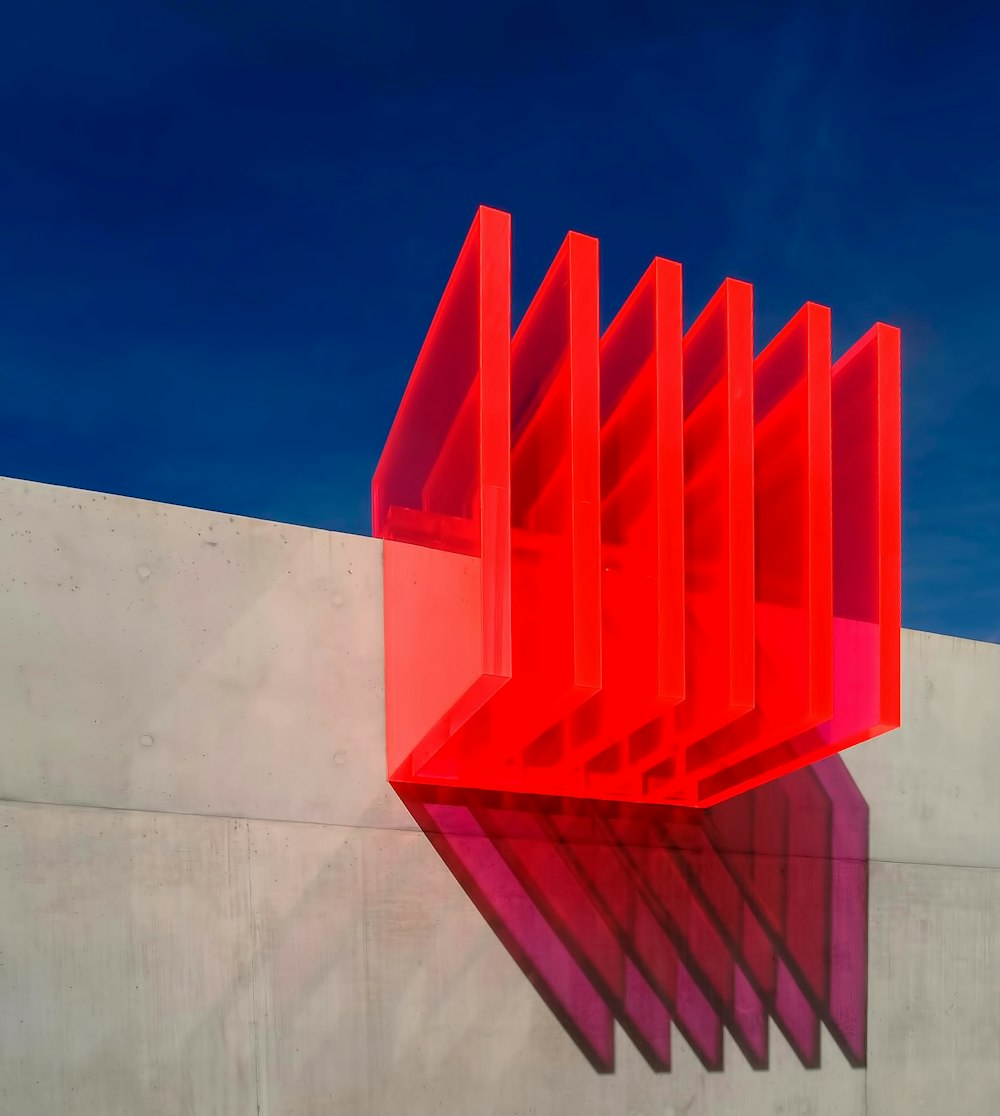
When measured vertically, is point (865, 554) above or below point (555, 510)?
below

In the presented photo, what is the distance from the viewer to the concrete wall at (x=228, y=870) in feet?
19.1

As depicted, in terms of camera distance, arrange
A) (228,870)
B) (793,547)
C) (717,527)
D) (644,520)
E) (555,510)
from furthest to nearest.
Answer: (228,870)
(793,547)
(717,527)
(644,520)
(555,510)

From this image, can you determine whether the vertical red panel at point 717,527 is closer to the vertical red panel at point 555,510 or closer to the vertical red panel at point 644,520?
the vertical red panel at point 644,520

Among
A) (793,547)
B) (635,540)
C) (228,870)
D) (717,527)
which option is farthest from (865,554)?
(228,870)

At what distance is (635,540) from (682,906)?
2890 mm

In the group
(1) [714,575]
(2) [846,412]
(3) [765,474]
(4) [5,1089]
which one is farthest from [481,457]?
(4) [5,1089]

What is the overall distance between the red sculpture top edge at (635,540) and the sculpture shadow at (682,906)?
696 mm

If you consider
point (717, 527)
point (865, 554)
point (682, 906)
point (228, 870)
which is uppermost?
point (717, 527)

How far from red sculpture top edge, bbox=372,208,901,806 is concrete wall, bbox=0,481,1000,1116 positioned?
578 mm

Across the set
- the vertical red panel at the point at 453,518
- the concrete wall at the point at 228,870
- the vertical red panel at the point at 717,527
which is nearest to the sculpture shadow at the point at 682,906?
the concrete wall at the point at 228,870

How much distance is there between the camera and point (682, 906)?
731 cm

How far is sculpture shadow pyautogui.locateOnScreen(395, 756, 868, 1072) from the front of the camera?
684 centimetres

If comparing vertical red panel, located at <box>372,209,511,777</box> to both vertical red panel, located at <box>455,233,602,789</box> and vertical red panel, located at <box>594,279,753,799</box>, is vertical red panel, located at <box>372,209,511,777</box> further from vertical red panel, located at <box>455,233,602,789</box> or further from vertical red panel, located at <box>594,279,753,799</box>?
vertical red panel, located at <box>594,279,753,799</box>

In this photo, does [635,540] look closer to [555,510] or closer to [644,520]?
[644,520]
